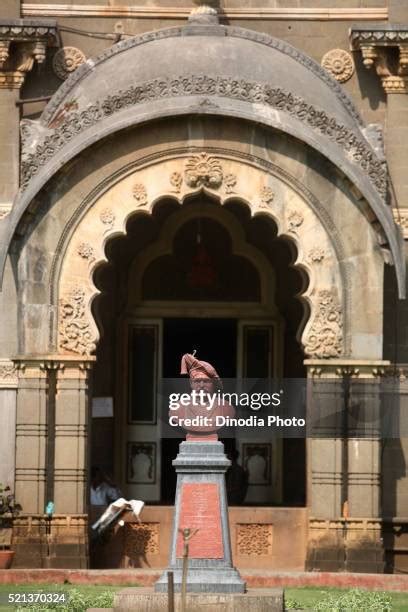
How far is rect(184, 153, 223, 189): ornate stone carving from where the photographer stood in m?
30.5

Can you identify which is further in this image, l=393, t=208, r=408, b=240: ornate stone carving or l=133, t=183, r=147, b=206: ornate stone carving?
l=393, t=208, r=408, b=240: ornate stone carving

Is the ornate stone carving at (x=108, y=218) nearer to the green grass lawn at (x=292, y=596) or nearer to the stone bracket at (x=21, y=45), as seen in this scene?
the stone bracket at (x=21, y=45)

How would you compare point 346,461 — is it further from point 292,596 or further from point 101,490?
point 101,490

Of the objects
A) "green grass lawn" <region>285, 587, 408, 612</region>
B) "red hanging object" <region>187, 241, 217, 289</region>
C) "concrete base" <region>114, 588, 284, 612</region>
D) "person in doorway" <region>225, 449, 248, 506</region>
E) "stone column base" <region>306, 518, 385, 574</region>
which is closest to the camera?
"concrete base" <region>114, 588, 284, 612</region>

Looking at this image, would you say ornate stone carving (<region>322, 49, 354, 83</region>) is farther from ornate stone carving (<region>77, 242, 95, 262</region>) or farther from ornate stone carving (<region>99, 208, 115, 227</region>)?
ornate stone carving (<region>77, 242, 95, 262</region>)

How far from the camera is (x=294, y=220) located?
1201 inches

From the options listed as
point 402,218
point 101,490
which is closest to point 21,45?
point 402,218

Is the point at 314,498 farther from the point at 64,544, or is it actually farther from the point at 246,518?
the point at 64,544

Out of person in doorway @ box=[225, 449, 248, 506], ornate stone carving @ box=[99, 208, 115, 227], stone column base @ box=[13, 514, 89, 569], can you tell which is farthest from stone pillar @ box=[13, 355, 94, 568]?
person in doorway @ box=[225, 449, 248, 506]

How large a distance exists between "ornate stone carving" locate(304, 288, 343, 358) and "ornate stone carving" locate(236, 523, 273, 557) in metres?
2.66

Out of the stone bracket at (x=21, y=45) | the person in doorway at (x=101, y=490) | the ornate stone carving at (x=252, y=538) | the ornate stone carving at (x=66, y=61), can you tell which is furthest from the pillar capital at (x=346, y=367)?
the stone bracket at (x=21, y=45)

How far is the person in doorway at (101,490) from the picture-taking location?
32.0 m

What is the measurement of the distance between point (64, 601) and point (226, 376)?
9568mm

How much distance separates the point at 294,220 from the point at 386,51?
Result: 3.38m
